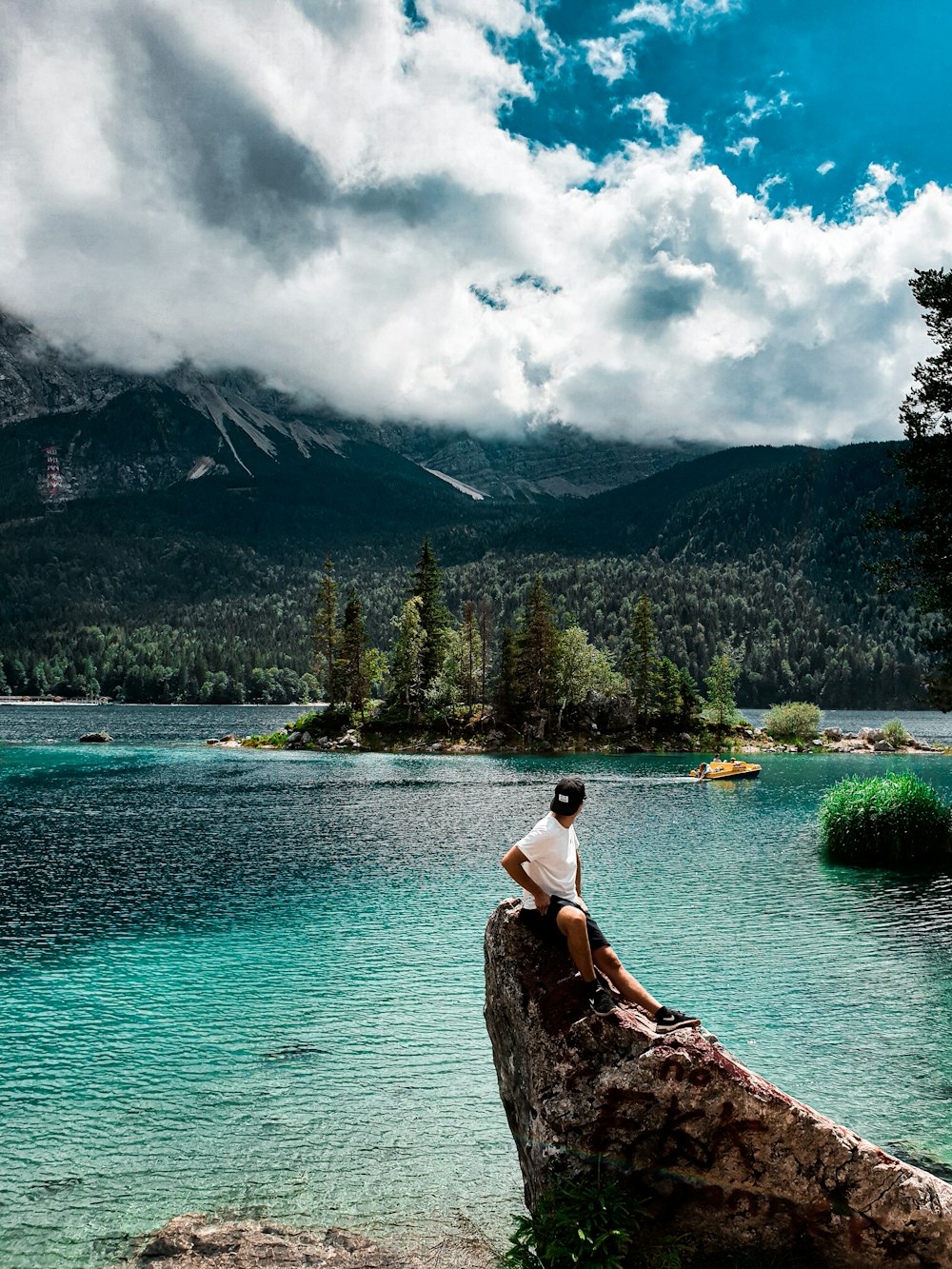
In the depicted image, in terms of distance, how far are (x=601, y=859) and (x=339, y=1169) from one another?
90.4 ft

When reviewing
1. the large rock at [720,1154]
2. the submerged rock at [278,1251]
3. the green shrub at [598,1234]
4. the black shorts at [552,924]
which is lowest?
the submerged rock at [278,1251]

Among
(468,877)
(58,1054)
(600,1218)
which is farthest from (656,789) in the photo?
(600,1218)

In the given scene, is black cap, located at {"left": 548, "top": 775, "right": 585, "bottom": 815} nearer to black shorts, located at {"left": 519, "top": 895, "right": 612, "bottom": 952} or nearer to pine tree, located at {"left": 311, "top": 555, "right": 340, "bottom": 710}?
black shorts, located at {"left": 519, "top": 895, "right": 612, "bottom": 952}

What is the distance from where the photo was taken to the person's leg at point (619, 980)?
1009cm

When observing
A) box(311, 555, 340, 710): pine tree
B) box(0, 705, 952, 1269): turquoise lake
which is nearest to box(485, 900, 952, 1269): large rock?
box(0, 705, 952, 1269): turquoise lake

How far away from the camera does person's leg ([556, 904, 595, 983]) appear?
980cm

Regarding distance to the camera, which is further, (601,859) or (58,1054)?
(601,859)

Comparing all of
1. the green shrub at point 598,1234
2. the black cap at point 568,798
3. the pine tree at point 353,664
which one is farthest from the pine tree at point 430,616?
the green shrub at point 598,1234

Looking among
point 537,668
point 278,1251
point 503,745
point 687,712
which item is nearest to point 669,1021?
point 278,1251

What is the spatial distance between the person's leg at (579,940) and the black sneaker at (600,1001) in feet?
0.44

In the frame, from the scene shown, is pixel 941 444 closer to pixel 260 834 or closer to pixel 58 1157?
pixel 58 1157

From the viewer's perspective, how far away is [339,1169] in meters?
12.8

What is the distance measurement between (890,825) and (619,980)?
32.8 m

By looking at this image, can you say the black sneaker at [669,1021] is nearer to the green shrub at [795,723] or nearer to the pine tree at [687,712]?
the pine tree at [687,712]
